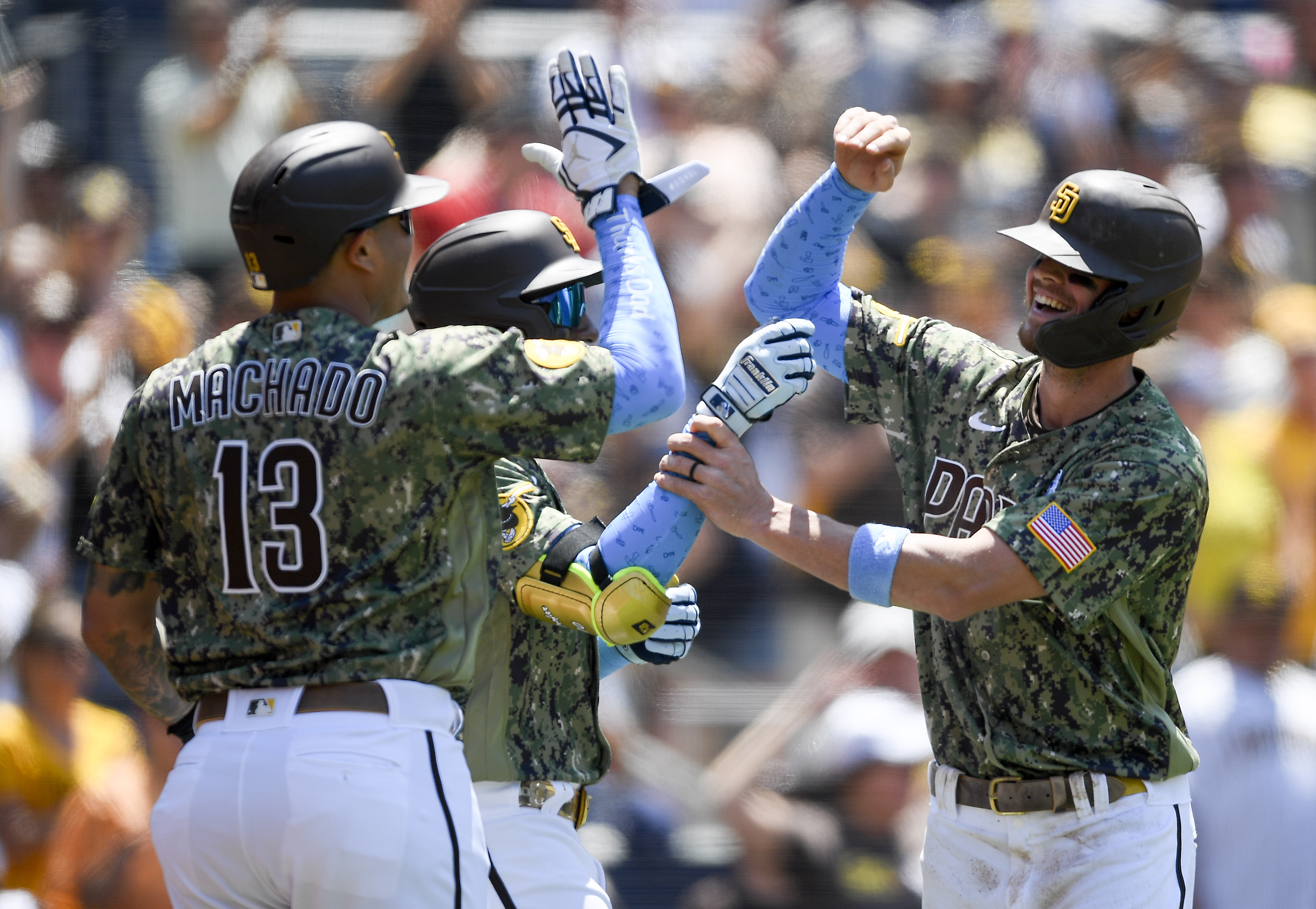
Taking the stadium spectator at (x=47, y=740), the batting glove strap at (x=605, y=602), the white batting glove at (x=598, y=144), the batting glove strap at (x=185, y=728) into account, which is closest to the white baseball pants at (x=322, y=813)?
the batting glove strap at (x=185, y=728)

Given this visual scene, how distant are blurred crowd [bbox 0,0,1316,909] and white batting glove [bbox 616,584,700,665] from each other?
2.26 m

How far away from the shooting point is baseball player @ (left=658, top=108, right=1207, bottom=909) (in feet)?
8.93

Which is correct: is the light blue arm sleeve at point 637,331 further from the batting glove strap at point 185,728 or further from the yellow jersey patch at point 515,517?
the batting glove strap at point 185,728

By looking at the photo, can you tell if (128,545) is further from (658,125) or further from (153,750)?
(658,125)

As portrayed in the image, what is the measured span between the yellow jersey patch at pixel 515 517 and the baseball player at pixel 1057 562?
0.31 m

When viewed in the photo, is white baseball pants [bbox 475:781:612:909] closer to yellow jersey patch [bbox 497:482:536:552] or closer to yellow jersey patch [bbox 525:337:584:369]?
yellow jersey patch [bbox 497:482:536:552]

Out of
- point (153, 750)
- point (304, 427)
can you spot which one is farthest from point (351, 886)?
point (153, 750)

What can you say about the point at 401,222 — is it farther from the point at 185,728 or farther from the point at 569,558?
the point at 185,728

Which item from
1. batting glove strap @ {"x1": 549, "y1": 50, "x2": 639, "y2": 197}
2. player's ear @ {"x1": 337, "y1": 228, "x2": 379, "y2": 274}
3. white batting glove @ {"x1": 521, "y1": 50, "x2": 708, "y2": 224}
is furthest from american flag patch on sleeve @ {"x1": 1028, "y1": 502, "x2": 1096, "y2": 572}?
player's ear @ {"x1": 337, "y1": 228, "x2": 379, "y2": 274}

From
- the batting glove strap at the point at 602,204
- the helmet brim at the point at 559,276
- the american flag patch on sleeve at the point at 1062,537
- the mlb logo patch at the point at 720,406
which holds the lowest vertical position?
the american flag patch on sleeve at the point at 1062,537

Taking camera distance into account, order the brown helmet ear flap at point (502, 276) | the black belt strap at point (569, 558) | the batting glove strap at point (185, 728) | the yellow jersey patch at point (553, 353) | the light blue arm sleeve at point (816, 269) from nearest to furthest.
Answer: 1. the yellow jersey patch at point (553, 353)
2. the batting glove strap at point (185, 728)
3. the black belt strap at point (569, 558)
4. the brown helmet ear flap at point (502, 276)
5. the light blue arm sleeve at point (816, 269)

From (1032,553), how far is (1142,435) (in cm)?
38

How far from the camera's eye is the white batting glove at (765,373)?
8.69ft

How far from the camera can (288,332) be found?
2164 mm
